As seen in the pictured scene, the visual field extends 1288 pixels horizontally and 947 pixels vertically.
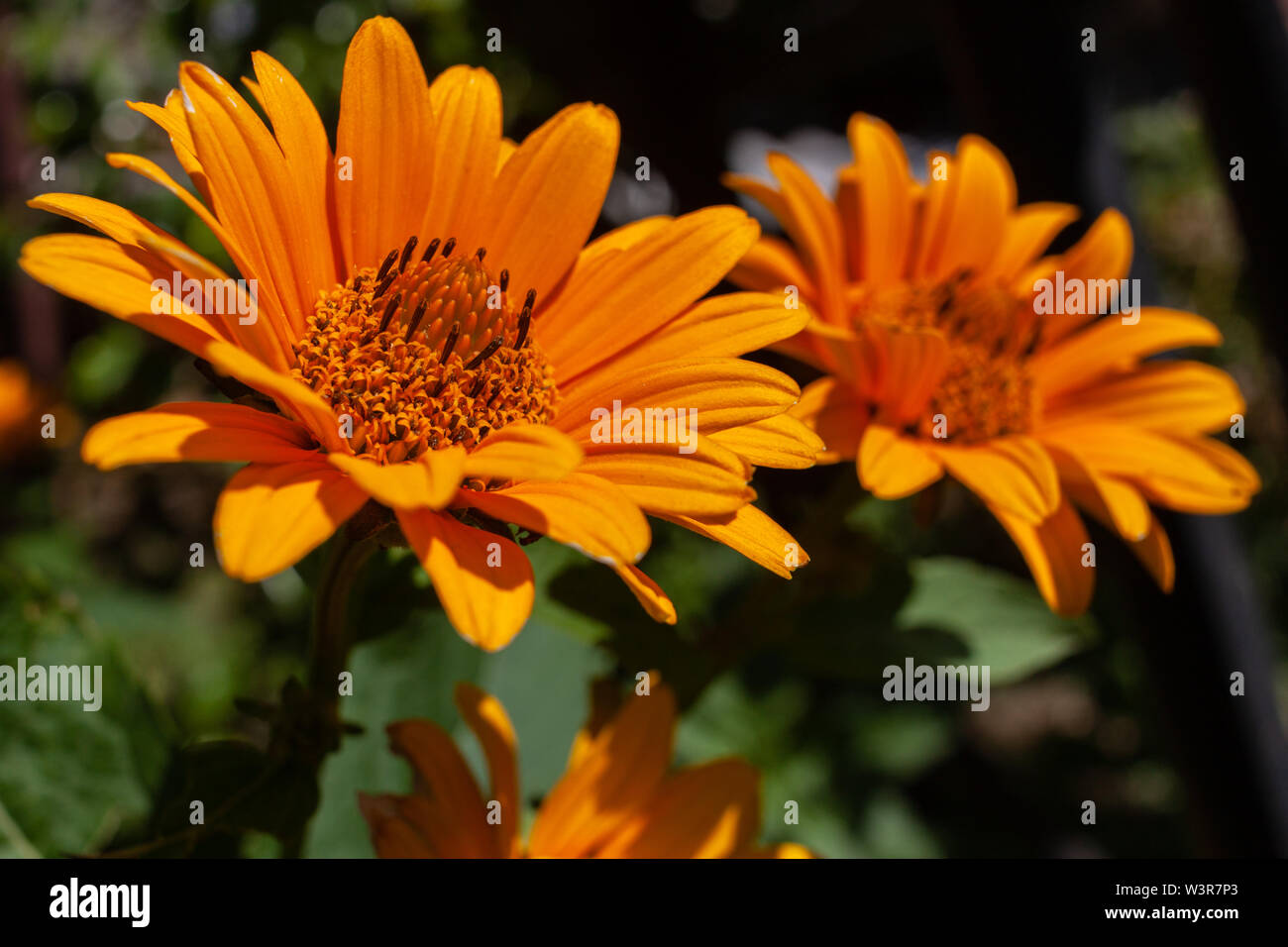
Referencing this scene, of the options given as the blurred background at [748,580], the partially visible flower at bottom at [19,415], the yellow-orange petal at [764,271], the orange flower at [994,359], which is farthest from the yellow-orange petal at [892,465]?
the partially visible flower at bottom at [19,415]

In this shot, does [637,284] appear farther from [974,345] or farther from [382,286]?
[974,345]

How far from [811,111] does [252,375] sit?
251 centimetres

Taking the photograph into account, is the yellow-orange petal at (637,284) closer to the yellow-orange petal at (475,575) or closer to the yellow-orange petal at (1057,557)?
the yellow-orange petal at (475,575)

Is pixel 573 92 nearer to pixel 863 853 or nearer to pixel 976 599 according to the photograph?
pixel 976 599

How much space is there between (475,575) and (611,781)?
52 centimetres

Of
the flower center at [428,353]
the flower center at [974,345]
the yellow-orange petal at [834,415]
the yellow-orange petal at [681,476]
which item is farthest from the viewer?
the flower center at [974,345]

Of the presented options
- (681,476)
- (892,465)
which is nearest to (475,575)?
(681,476)

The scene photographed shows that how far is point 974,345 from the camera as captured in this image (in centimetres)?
148

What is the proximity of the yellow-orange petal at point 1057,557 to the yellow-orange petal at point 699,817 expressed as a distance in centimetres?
44

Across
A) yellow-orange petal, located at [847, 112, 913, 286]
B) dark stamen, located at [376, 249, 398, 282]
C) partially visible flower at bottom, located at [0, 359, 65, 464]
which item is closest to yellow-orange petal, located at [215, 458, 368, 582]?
dark stamen, located at [376, 249, 398, 282]

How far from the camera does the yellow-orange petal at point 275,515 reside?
78cm

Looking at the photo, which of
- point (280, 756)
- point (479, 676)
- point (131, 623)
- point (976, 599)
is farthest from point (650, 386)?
point (131, 623)

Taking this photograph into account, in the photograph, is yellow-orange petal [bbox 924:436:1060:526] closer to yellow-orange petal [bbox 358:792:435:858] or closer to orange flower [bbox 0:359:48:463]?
yellow-orange petal [bbox 358:792:435:858]

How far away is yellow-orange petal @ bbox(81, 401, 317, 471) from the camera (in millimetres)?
794
